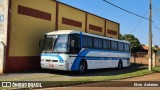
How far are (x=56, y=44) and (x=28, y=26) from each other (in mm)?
2928

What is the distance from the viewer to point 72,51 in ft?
74.6

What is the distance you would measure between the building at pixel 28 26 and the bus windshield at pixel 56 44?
172cm

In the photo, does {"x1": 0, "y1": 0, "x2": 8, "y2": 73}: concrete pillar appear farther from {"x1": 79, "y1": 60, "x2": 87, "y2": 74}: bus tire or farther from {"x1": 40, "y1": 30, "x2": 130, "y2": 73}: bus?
{"x1": 79, "y1": 60, "x2": 87, "y2": 74}: bus tire

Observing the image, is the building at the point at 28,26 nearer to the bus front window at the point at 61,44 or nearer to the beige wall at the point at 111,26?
the bus front window at the point at 61,44

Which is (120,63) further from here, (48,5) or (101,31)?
(48,5)

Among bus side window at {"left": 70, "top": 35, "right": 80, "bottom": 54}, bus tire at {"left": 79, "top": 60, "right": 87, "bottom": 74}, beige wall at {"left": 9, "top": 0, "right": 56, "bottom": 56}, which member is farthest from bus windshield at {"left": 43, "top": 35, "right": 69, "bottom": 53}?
bus tire at {"left": 79, "top": 60, "right": 87, "bottom": 74}

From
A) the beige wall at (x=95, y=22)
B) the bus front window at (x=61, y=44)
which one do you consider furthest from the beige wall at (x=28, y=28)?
the beige wall at (x=95, y=22)

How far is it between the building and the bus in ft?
4.96

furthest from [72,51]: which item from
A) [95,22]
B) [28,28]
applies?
[95,22]

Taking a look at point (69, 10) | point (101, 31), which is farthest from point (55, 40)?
point (101, 31)

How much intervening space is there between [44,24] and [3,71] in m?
6.31

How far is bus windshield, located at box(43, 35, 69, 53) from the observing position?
22422 millimetres

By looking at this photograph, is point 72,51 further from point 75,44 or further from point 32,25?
point 32,25

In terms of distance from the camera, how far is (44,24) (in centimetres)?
2614
